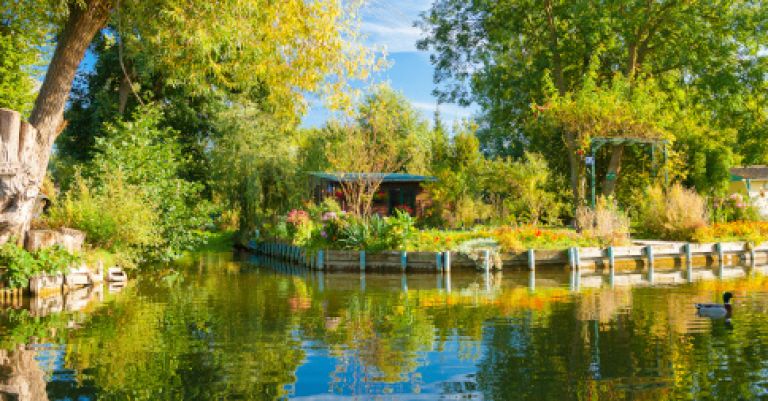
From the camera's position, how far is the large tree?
27750mm

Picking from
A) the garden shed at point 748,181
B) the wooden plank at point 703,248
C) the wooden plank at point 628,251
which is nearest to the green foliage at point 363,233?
the wooden plank at point 628,251

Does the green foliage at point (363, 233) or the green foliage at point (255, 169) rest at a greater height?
the green foliage at point (255, 169)

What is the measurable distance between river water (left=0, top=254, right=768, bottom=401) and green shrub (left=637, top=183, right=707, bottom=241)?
23.7 ft

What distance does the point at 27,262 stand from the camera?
14.8 meters

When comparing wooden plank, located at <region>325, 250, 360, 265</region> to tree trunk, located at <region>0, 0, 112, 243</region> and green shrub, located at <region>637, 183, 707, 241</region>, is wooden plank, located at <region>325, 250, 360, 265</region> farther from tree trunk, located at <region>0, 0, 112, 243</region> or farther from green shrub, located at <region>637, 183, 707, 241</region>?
green shrub, located at <region>637, 183, 707, 241</region>

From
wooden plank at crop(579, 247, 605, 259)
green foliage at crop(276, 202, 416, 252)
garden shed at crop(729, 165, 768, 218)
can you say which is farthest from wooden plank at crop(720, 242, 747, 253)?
garden shed at crop(729, 165, 768, 218)

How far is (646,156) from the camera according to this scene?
29.9 meters

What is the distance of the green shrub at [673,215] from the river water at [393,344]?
722 cm

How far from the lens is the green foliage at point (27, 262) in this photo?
1455 cm

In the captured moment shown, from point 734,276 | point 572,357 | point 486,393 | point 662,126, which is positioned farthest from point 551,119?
point 486,393

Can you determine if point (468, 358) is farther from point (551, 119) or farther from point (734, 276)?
point (551, 119)

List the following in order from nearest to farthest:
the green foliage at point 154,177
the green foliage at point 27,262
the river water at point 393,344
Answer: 1. the river water at point 393,344
2. the green foliage at point 27,262
3. the green foliage at point 154,177

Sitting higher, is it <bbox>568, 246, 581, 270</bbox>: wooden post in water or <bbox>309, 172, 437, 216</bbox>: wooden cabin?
<bbox>309, 172, 437, 216</bbox>: wooden cabin

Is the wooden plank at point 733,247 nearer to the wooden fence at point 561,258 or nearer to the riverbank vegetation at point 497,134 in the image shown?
the wooden fence at point 561,258
